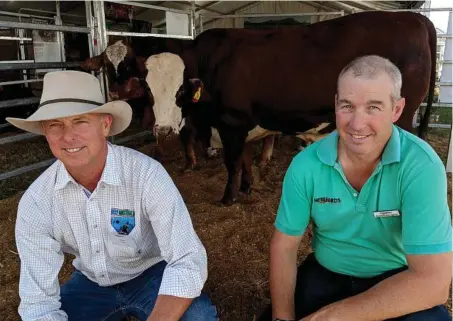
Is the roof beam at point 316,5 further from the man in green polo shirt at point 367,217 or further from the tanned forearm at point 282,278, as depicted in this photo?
the tanned forearm at point 282,278

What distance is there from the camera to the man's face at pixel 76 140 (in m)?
1.63

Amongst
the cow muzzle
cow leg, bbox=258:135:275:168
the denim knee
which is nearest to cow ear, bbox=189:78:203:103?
the cow muzzle

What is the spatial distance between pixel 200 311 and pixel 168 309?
0.68 feet

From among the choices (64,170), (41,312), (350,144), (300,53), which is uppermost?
(300,53)

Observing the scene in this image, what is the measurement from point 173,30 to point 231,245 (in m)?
4.53

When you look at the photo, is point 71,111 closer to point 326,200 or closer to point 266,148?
point 326,200

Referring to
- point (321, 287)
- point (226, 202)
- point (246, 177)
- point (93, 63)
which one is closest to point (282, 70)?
point (246, 177)

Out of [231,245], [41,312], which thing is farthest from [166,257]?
[231,245]

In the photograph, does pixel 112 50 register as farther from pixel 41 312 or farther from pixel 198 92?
pixel 41 312

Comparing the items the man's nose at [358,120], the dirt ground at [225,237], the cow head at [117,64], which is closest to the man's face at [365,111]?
the man's nose at [358,120]

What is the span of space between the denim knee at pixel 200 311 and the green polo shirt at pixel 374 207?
0.43 meters

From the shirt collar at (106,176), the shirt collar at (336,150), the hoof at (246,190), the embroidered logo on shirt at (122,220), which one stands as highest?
the shirt collar at (336,150)

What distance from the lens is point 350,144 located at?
61.6 inches

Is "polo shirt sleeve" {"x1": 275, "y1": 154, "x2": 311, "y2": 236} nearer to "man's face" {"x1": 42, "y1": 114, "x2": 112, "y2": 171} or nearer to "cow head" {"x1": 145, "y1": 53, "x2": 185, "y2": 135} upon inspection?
"man's face" {"x1": 42, "y1": 114, "x2": 112, "y2": 171}
